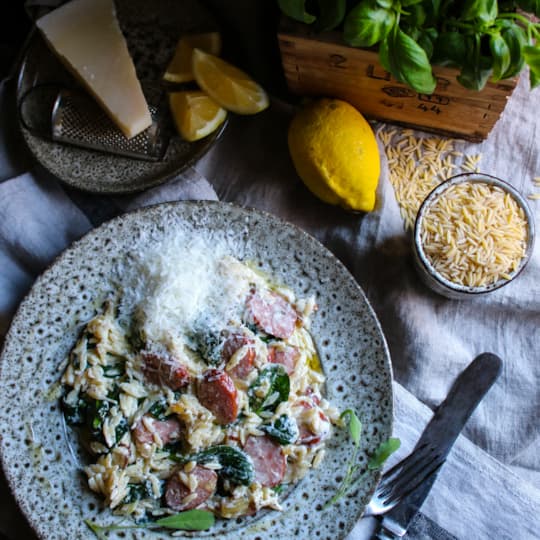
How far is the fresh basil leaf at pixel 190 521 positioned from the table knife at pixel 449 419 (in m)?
0.56

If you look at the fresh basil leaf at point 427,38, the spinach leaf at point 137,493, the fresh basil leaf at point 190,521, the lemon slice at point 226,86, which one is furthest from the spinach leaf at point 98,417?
the fresh basil leaf at point 427,38

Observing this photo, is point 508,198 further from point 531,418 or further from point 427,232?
point 531,418

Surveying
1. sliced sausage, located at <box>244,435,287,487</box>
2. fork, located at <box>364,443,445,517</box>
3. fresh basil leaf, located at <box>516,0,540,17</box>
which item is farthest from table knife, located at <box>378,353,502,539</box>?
fresh basil leaf, located at <box>516,0,540,17</box>

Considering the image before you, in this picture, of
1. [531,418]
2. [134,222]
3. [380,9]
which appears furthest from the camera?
[531,418]

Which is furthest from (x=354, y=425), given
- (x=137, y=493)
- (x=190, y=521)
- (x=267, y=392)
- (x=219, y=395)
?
(x=137, y=493)

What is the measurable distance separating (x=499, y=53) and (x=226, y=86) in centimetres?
84

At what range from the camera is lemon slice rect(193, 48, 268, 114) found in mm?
2238

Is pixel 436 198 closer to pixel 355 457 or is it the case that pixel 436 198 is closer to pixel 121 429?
pixel 355 457

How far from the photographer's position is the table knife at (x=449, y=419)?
213cm

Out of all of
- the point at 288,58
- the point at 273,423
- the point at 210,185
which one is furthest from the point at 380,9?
the point at 273,423

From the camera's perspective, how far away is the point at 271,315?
79.5 inches

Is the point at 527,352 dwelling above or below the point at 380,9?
below

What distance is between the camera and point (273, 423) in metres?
1.94

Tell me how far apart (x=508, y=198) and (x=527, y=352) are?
1.64 ft
